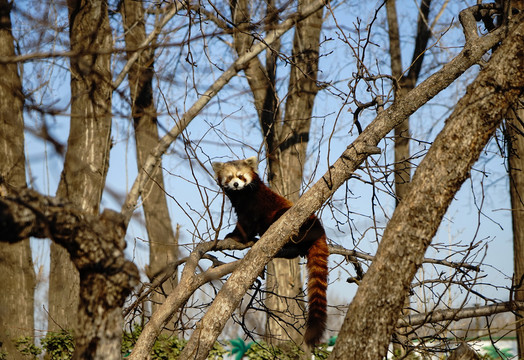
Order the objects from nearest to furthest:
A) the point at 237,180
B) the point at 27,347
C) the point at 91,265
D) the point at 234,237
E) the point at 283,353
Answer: the point at 91,265 < the point at 234,237 < the point at 237,180 < the point at 283,353 < the point at 27,347

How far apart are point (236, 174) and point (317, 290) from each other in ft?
6.90

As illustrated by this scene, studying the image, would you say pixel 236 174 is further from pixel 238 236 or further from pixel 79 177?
pixel 79 177

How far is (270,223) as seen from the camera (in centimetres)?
570

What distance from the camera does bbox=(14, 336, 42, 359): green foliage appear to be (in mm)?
7887

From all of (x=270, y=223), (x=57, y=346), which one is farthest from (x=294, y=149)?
(x=57, y=346)

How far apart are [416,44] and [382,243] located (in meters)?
10.1

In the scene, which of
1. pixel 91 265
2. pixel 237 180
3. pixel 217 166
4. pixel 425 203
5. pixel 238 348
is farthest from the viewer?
pixel 238 348

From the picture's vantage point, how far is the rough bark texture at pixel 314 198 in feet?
12.9

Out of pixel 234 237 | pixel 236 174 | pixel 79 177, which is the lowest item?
pixel 234 237

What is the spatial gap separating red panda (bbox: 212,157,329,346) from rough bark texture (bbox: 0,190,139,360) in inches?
61.4

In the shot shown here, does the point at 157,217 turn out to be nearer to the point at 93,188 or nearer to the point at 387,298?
the point at 93,188

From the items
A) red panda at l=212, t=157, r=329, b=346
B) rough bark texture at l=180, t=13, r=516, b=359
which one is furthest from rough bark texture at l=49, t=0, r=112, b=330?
rough bark texture at l=180, t=13, r=516, b=359

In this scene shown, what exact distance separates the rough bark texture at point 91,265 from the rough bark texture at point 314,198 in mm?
1267

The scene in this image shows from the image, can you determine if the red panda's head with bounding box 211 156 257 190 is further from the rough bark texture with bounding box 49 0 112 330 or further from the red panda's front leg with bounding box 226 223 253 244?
the rough bark texture with bounding box 49 0 112 330
